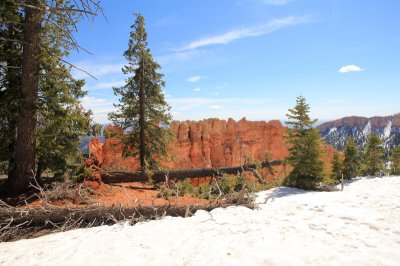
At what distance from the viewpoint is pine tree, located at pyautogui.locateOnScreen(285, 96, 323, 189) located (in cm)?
1661

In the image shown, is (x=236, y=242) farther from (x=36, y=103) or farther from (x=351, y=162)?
(x=351, y=162)

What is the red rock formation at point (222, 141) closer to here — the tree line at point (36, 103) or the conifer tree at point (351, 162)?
the conifer tree at point (351, 162)

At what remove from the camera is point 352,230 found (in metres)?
5.85

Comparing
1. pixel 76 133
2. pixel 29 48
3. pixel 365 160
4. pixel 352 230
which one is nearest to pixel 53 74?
pixel 29 48

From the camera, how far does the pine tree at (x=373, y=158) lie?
22.9 m

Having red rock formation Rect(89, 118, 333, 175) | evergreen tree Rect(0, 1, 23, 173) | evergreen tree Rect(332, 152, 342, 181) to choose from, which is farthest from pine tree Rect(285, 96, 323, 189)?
red rock formation Rect(89, 118, 333, 175)

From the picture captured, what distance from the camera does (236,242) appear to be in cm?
551

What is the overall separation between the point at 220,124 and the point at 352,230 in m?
52.6

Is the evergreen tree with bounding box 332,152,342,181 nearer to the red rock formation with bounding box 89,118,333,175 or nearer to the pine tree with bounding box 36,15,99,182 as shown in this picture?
the pine tree with bounding box 36,15,99,182

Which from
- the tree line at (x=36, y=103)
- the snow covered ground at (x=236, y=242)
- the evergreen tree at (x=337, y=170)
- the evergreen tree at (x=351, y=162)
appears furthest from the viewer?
the evergreen tree at (x=337, y=170)

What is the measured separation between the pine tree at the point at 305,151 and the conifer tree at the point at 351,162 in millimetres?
6496

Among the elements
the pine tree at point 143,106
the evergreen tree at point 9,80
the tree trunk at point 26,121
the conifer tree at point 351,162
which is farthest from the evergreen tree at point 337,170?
the evergreen tree at point 9,80

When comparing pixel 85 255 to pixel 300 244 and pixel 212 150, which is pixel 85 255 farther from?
pixel 212 150

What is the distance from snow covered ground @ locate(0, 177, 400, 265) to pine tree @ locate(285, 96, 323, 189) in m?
8.87
